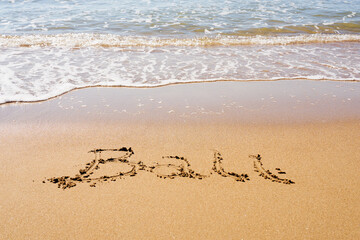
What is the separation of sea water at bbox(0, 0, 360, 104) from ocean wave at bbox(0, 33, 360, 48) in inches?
1.2

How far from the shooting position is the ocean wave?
8055 millimetres

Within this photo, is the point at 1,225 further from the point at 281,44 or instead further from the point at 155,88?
the point at 281,44

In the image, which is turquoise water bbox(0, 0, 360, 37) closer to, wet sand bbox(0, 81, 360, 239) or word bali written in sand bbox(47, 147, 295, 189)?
wet sand bbox(0, 81, 360, 239)

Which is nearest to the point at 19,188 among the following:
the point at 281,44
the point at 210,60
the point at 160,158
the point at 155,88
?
the point at 160,158

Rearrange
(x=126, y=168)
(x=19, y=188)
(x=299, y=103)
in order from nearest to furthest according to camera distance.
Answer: (x=19, y=188) < (x=126, y=168) < (x=299, y=103)

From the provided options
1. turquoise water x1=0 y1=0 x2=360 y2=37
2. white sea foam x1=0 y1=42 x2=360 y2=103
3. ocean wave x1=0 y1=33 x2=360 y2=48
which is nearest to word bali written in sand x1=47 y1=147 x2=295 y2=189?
white sea foam x1=0 y1=42 x2=360 y2=103

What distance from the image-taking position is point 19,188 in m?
2.81

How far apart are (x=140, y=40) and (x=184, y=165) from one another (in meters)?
6.36

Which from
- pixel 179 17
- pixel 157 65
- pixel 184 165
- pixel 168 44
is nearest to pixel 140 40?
pixel 168 44

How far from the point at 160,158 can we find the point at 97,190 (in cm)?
83

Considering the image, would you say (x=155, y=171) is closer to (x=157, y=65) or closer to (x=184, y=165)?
(x=184, y=165)

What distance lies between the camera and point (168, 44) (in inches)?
324

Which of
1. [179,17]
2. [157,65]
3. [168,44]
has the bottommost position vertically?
Result: [157,65]

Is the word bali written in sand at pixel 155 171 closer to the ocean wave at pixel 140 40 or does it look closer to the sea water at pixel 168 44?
the sea water at pixel 168 44
